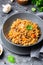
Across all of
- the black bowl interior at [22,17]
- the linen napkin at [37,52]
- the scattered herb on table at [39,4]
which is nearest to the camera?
the linen napkin at [37,52]

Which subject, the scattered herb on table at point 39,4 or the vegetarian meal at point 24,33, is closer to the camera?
the vegetarian meal at point 24,33

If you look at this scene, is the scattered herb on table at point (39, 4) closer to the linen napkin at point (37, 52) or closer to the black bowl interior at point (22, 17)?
Result: the black bowl interior at point (22, 17)

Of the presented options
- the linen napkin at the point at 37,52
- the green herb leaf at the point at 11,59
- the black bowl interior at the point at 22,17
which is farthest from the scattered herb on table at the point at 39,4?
the green herb leaf at the point at 11,59

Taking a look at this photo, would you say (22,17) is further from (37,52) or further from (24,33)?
(37,52)

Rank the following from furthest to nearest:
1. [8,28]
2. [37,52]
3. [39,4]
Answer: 1. [39,4]
2. [8,28]
3. [37,52]

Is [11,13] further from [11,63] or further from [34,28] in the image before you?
[11,63]

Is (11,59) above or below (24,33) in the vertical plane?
below

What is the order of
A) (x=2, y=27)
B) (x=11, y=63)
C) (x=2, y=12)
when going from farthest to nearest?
(x=2, y=12)
(x=2, y=27)
(x=11, y=63)

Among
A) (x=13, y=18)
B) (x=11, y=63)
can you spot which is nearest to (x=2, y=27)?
(x=13, y=18)

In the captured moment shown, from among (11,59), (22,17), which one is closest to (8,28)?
(22,17)
